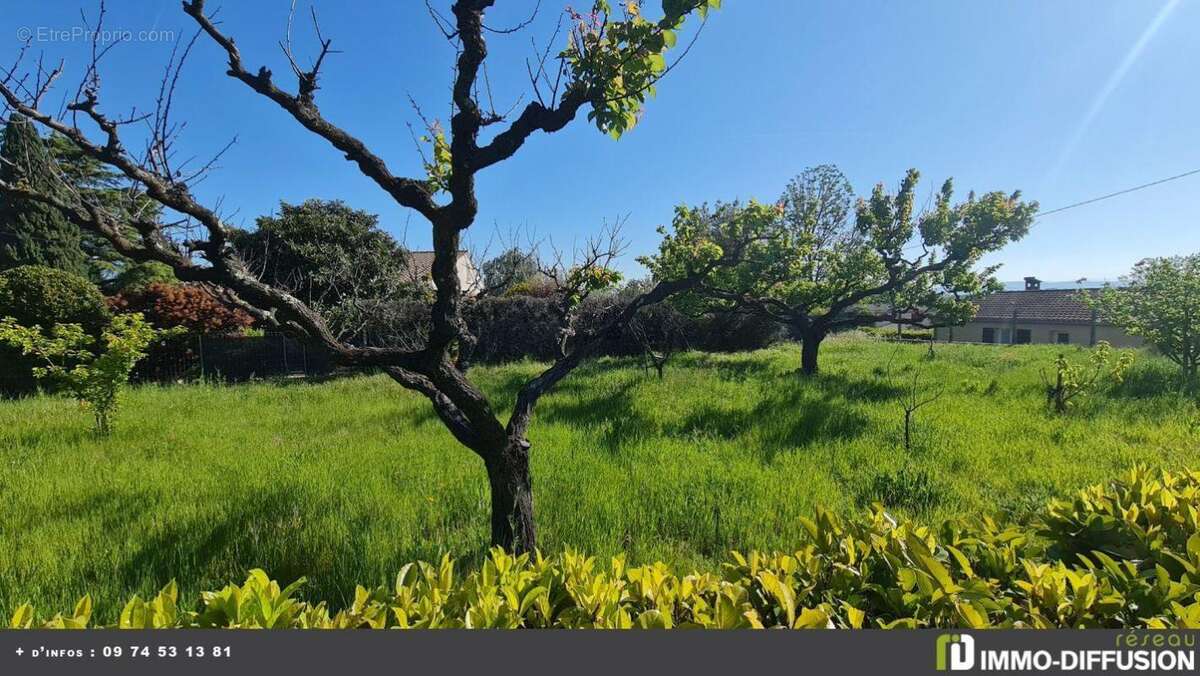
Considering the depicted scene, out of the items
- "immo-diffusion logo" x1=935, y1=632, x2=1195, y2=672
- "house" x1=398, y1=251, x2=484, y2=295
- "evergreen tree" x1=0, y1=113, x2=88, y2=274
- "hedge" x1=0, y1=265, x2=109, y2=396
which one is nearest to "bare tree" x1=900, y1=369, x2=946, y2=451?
"immo-diffusion logo" x1=935, y1=632, x2=1195, y2=672

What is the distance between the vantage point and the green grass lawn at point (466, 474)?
295cm

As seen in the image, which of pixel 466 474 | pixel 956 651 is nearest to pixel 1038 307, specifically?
pixel 466 474

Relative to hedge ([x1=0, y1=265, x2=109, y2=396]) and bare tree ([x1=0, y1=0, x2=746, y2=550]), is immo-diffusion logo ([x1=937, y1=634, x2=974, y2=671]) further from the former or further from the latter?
hedge ([x1=0, y1=265, x2=109, y2=396])

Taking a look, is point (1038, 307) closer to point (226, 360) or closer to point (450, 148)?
point (450, 148)

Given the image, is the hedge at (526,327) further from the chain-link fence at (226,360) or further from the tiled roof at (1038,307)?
the tiled roof at (1038,307)

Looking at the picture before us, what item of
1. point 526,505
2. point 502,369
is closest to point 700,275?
point 526,505

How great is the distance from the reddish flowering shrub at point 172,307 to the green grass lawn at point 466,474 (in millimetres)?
4047

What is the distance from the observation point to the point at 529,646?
1.22m

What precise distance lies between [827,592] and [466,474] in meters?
3.50

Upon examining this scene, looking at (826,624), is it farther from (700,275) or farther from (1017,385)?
(1017,385)

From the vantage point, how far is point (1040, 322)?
27.5 meters

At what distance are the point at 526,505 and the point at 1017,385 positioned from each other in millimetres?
10099

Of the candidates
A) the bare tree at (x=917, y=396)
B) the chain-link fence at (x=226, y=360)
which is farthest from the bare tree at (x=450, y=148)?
the chain-link fence at (x=226, y=360)

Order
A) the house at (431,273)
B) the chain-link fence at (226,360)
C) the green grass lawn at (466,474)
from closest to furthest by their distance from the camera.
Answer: the green grass lawn at (466,474) < the house at (431,273) < the chain-link fence at (226,360)
